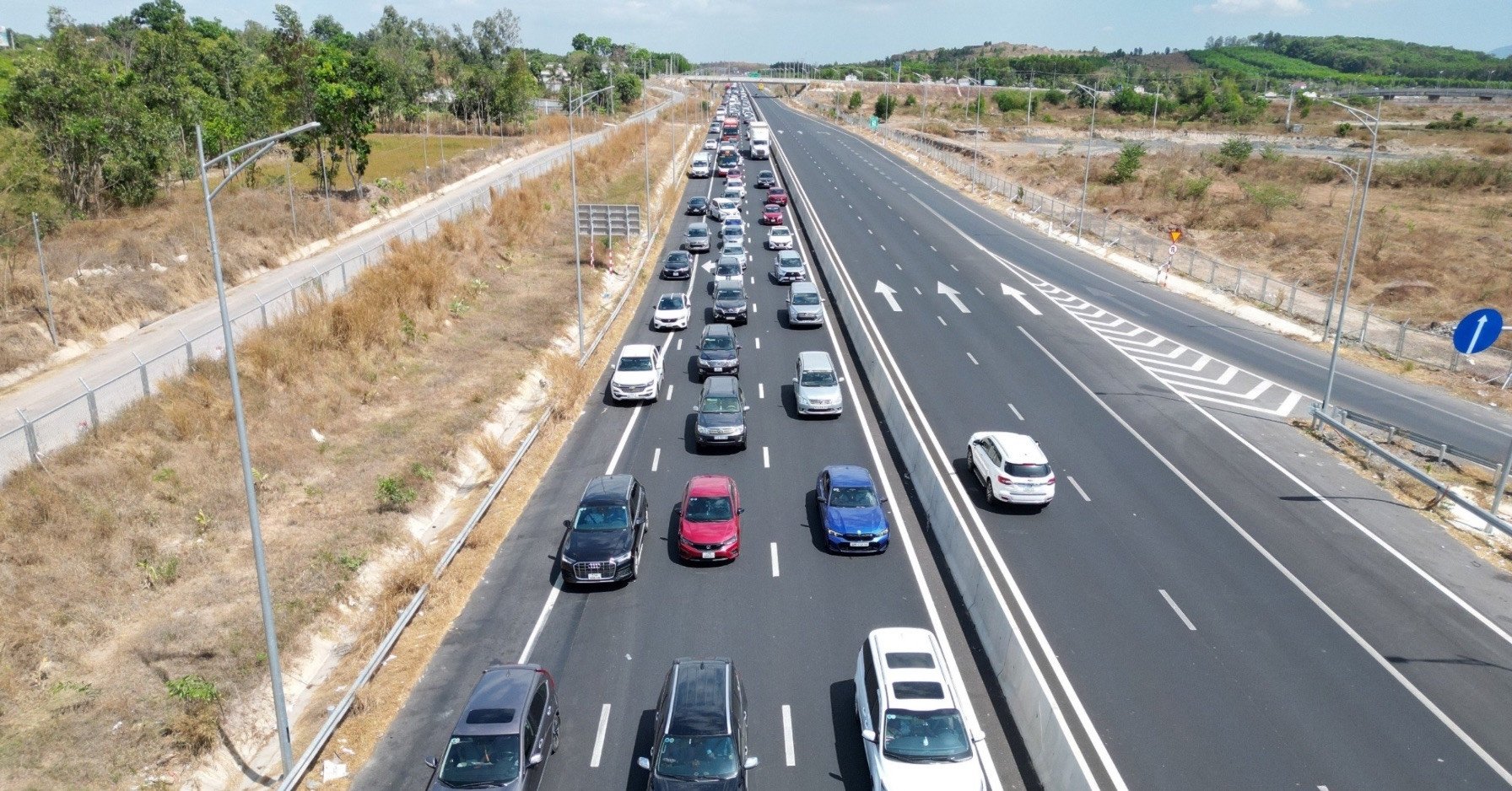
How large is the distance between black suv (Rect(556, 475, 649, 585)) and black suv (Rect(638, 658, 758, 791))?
5.13 metres

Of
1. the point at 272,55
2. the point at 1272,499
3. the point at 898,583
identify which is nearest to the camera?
the point at 898,583

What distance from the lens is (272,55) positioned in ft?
203

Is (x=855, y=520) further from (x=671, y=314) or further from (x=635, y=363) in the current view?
(x=671, y=314)

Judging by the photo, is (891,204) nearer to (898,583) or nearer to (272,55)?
(272,55)

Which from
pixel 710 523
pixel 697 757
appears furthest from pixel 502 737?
pixel 710 523

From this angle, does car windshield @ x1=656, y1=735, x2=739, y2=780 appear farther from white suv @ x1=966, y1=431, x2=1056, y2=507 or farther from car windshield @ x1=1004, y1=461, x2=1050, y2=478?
car windshield @ x1=1004, y1=461, x2=1050, y2=478

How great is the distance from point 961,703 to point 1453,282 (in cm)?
5035

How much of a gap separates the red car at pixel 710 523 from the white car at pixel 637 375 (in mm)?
9045

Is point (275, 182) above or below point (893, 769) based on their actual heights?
above

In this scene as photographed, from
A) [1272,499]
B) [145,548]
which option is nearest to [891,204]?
[1272,499]

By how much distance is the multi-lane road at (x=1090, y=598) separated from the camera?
1484cm

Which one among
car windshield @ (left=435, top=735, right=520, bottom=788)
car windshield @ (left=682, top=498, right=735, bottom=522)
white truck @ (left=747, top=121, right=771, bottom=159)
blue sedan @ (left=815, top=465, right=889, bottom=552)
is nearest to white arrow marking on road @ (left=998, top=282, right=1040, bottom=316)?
blue sedan @ (left=815, top=465, right=889, bottom=552)

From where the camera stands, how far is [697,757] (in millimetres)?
13172

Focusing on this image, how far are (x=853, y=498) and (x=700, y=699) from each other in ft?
28.6
